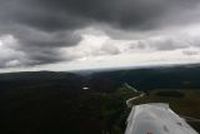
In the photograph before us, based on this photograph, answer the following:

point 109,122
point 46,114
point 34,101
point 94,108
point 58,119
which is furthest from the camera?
point 34,101

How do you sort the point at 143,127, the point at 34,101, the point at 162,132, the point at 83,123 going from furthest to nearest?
the point at 34,101, the point at 83,123, the point at 143,127, the point at 162,132

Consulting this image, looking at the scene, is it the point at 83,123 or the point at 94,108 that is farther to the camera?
the point at 94,108

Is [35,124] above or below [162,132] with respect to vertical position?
below

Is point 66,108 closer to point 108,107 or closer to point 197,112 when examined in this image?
point 108,107

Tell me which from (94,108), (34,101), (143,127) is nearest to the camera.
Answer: (143,127)

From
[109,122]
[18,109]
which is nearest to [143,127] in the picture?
[109,122]

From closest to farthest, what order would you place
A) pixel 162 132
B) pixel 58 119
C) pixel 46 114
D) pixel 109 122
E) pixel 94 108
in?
pixel 162 132 < pixel 109 122 < pixel 58 119 < pixel 46 114 < pixel 94 108

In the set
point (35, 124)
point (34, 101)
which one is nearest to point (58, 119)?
point (35, 124)

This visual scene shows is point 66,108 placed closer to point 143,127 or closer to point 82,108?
point 82,108

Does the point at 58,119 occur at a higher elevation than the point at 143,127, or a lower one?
lower
